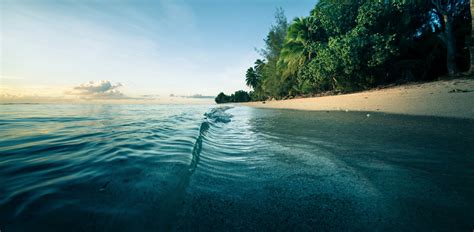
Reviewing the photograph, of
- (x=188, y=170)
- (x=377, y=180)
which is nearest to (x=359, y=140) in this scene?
(x=377, y=180)

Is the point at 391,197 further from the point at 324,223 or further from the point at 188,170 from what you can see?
the point at 188,170

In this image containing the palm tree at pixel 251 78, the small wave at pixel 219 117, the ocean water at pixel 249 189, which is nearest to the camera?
the ocean water at pixel 249 189

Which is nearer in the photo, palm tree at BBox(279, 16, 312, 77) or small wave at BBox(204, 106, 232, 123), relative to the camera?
small wave at BBox(204, 106, 232, 123)

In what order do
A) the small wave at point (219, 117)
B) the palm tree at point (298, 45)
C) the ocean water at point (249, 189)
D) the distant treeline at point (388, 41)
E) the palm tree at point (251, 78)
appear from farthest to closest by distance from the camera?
the palm tree at point (251, 78)
the palm tree at point (298, 45)
the distant treeline at point (388, 41)
the small wave at point (219, 117)
the ocean water at point (249, 189)

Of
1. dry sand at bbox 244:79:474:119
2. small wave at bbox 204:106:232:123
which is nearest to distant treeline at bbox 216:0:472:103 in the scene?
dry sand at bbox 244:79:474:119

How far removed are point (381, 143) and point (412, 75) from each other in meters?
14.4

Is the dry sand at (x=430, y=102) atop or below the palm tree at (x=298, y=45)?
below

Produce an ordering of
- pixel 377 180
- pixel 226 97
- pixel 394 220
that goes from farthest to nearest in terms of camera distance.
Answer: pixel 226 97, pixel 377 180, pixel 394 220

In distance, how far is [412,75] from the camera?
12609 mm

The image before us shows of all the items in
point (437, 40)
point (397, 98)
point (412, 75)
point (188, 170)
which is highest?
point (437, 40)

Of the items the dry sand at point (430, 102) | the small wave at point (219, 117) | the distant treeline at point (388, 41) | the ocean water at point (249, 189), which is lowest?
the small wave at point (219, 117)

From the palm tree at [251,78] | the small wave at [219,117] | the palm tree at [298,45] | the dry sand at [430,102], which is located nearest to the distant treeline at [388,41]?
the palm tree at [298,45]

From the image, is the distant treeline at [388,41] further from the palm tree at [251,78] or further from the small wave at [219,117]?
the palm tree at [251,78]

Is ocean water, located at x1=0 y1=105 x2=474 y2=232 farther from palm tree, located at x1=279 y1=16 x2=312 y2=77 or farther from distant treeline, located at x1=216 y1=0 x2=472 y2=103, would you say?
palm tree, located at x1=279 y1=16 x2=312 y2=77
